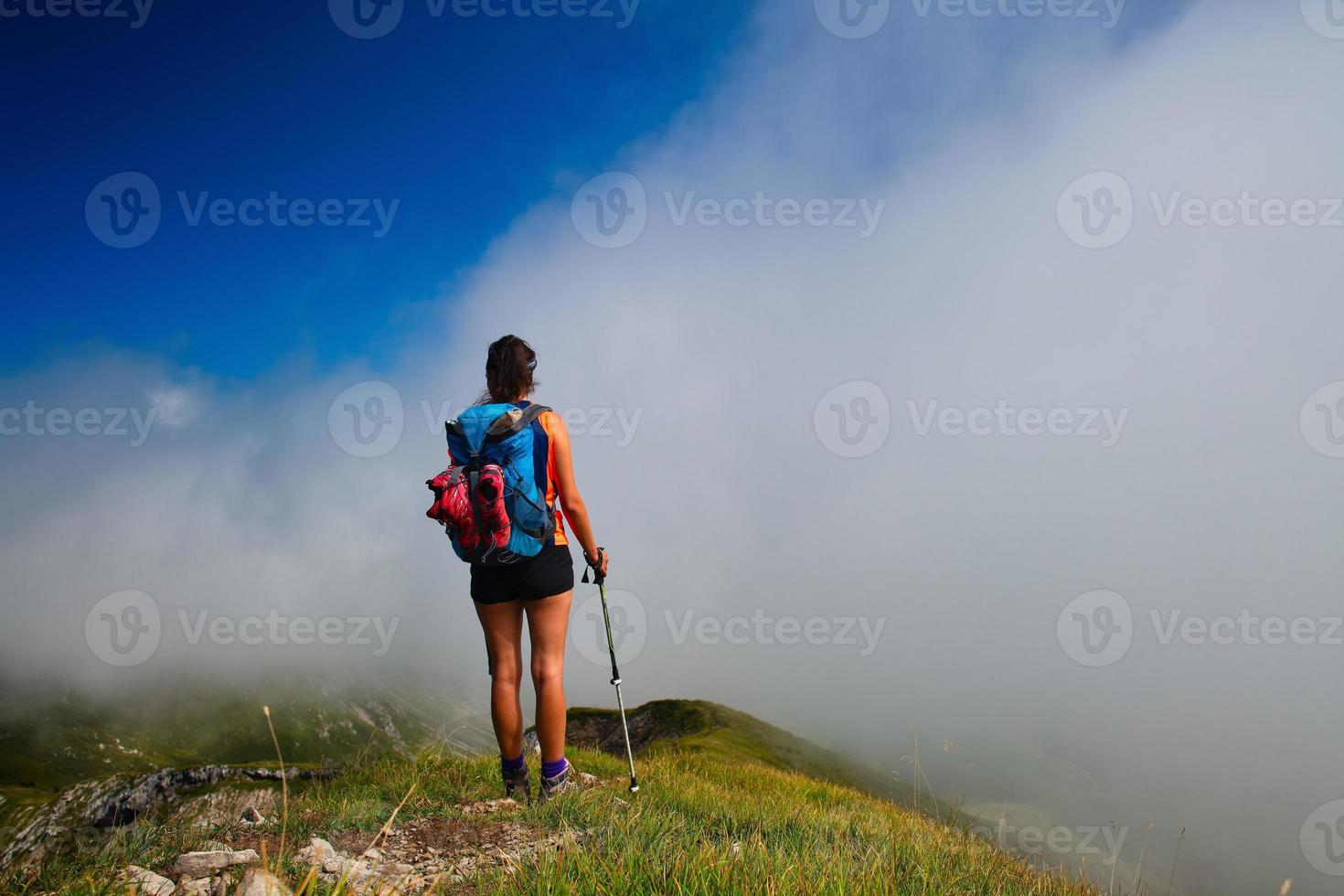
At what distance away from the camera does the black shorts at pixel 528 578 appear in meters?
5.95

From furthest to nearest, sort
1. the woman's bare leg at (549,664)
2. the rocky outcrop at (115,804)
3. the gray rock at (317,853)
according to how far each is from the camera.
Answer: the woman's bare leg at (549,664) < the rocky outcrop at (115,804) < the gray rock at (317,853)

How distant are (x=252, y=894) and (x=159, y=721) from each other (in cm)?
25930

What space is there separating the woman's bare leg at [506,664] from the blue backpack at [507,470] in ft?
1.80

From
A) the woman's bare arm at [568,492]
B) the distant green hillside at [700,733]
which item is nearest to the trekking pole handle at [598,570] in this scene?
the woman's bare arm at [568,492]

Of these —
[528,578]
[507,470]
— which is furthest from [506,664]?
[507,470]

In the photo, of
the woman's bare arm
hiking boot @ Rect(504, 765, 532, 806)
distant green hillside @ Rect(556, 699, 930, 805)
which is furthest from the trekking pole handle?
distant green hillside @ Rect(556, 699, 930, 805)

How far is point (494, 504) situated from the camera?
572cm

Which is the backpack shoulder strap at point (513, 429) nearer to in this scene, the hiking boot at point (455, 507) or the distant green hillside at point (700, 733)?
the hiking boot at point (455, 507)

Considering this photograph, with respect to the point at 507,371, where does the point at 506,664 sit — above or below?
below

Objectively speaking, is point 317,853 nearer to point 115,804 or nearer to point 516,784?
point 516,784

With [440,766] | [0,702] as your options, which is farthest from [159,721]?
[440,766]

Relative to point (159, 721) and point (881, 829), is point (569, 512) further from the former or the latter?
point (159, 721)

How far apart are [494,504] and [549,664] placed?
65.1 inches

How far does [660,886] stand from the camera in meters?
3.09
